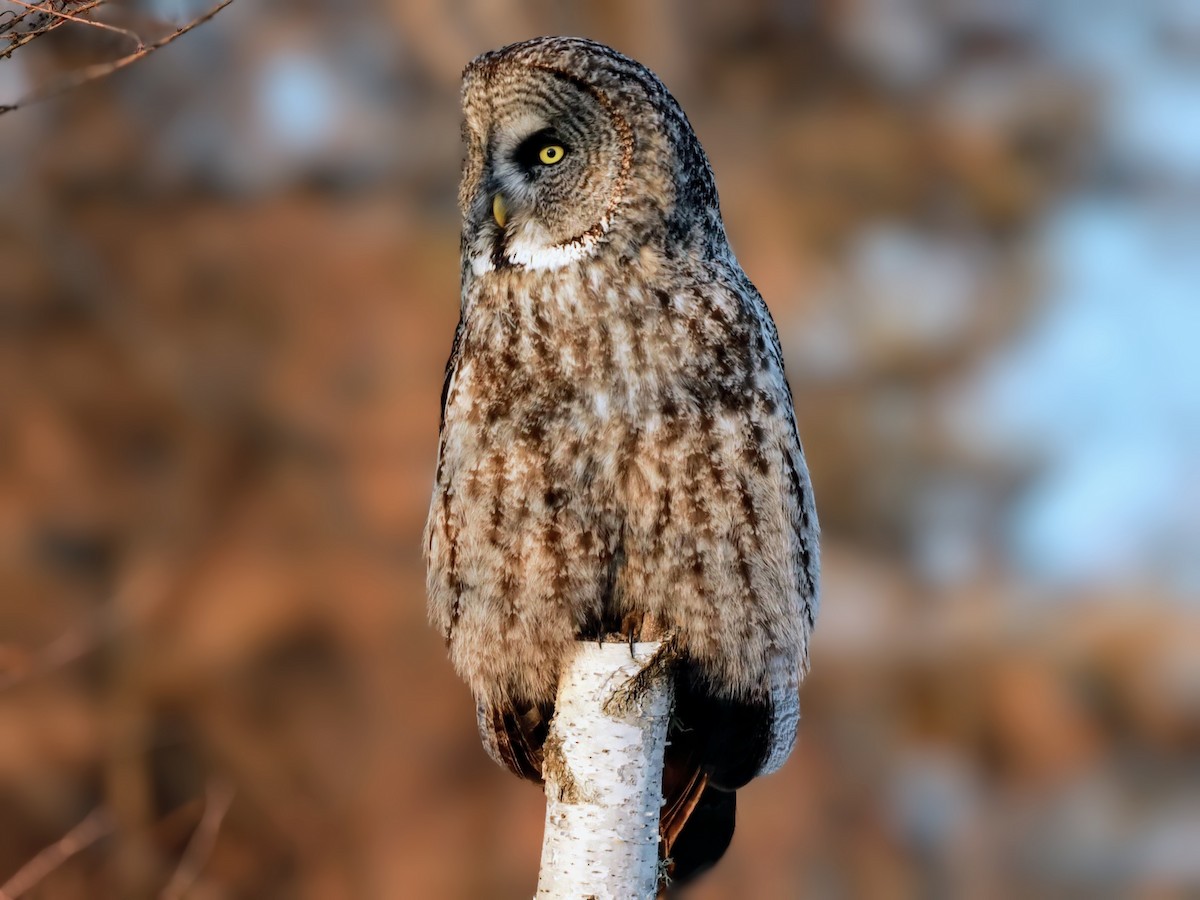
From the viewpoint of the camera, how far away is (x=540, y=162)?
4.93ft

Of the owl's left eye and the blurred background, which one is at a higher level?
the blurred background

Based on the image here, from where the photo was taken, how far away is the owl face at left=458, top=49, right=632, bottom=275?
1.46m

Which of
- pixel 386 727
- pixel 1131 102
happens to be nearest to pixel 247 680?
pixel 386 727

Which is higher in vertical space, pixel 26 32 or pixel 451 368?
pixel 451 368

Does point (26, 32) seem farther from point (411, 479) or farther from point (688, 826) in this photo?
point (411, 479)

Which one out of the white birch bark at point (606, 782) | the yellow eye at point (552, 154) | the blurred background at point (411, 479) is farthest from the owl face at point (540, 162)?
the blurred background at point (411, 479)

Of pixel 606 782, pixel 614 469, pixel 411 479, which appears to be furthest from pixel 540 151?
pixel 411 479

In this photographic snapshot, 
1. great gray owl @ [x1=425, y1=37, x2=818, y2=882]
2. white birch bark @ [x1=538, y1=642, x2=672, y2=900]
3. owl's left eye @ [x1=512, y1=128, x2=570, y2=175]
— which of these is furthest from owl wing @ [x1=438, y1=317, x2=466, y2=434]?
white birch bark @ [x1=538, y1=642, x2=672, y2=900]

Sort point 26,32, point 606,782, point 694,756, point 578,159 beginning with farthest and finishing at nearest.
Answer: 1. point 694,756
2. point 578,159
3. point 606,782
4. point 26,32

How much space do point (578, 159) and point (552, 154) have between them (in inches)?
1.5

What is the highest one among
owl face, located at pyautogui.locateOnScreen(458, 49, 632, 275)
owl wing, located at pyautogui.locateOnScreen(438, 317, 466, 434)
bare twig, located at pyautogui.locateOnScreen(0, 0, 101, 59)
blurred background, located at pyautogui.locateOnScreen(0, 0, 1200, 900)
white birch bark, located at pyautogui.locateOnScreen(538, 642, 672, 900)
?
blurred background, located at pyautogui.locateOnScreen(0, 0, 1200, 900)

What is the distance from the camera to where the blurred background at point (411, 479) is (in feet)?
15.0

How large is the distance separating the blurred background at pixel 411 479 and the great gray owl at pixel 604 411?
3.19m

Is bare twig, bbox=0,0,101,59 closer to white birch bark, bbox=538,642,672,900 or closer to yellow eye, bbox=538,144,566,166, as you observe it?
yellow eye, bbox=538,144,566,166
